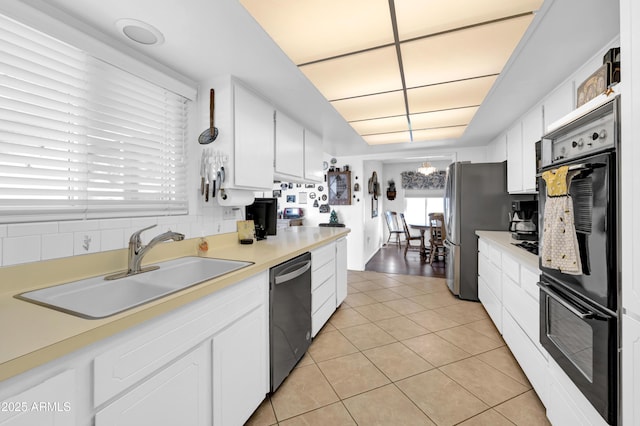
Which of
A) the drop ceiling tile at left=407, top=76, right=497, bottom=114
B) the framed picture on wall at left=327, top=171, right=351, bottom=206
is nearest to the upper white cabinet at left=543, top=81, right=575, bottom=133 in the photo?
the drop ceiling tile at left=407, top=76, right=497, bottom=114

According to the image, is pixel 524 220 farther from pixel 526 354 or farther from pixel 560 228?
pixel 560 228

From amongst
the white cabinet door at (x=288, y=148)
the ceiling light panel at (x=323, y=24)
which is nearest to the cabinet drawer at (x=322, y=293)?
the white cabinet door at (x=288, y=148)

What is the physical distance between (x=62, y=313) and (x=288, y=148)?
2.21m

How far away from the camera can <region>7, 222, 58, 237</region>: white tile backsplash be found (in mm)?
1113

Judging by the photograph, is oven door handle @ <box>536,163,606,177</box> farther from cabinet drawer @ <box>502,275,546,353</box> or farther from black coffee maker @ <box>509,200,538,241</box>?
black coffee maker @ <box>509,200,538,241</box>

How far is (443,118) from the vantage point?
3.08 meters

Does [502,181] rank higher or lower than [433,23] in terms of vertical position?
lower

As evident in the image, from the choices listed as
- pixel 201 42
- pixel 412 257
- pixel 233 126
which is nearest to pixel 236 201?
pixel 233 126

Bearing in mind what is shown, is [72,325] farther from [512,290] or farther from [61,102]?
[512,290]

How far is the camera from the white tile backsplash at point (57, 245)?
120 centimetres

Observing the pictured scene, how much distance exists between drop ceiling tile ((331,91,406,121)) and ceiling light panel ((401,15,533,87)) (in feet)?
1.11

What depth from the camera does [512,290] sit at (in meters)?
2.06

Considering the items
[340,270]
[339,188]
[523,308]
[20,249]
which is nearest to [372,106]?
[340,270]

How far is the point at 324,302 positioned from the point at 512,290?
1.52 metres
